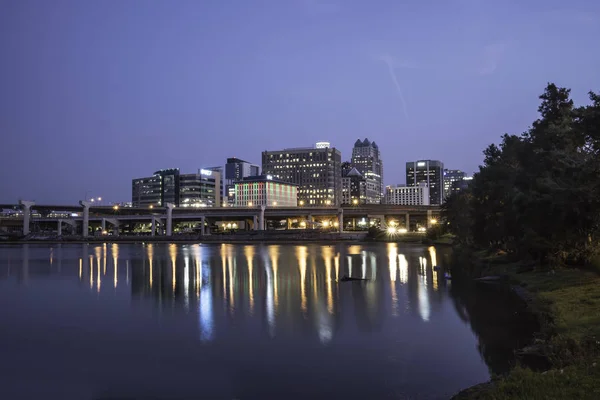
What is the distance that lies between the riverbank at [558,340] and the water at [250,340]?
2.09 meters

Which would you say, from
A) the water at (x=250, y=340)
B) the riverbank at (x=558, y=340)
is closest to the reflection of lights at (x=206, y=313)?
the water at (x=250, y=340)

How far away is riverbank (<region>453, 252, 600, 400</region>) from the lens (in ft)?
42.5

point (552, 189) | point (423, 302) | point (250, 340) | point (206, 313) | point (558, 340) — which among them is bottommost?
point (423, 302)

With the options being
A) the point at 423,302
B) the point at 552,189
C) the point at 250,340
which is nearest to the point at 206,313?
the point at 250,340

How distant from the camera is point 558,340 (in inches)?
775

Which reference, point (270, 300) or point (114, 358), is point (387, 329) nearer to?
point (270, 300)

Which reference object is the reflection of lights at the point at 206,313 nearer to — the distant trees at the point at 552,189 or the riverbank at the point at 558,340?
the riverbank at the point at 558,340

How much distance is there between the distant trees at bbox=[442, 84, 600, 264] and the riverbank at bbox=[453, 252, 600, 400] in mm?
2973

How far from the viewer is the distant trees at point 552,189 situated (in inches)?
1112

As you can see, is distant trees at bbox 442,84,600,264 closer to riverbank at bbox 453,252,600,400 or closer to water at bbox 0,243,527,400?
riverbank at bbox 453,252,600,400

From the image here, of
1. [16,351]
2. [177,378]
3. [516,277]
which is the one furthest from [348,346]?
[516,277]

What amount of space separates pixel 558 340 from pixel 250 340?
1542 centimetres

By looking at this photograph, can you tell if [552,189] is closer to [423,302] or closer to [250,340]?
[423,302]

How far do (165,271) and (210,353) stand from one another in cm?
4260
